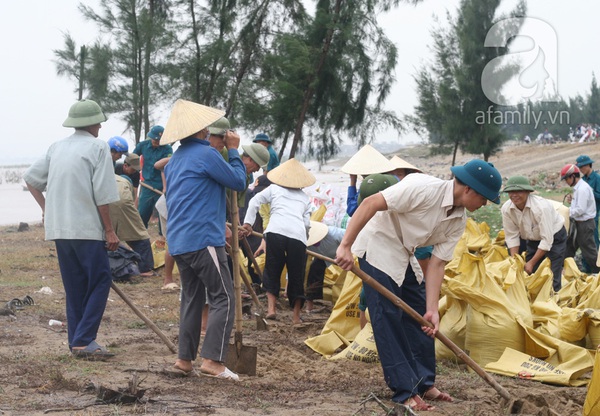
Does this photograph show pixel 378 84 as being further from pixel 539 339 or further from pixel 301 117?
pixel 539 339

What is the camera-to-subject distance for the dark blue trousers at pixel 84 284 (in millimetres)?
5363

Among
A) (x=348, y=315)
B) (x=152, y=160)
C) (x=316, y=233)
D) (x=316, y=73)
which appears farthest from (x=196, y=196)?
(x=316, y=73)

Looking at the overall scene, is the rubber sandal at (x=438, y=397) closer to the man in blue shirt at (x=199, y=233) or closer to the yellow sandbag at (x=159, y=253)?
the man in blue shirt at (x=199, y=233)

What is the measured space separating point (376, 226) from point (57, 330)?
3084mm

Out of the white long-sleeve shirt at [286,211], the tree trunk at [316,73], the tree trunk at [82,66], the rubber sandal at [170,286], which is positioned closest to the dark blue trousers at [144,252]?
the rubber sandal at [170,286]

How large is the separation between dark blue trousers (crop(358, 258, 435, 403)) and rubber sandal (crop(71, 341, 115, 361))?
6.05 feet

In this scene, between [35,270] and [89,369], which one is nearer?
[89,369]

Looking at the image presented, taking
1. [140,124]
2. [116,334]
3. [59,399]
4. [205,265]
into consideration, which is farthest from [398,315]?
[140,124]

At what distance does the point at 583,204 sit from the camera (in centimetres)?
976

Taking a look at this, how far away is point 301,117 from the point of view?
1516 cm

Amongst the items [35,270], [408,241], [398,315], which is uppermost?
[408,241]

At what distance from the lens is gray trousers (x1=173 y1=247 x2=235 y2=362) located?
488 cm

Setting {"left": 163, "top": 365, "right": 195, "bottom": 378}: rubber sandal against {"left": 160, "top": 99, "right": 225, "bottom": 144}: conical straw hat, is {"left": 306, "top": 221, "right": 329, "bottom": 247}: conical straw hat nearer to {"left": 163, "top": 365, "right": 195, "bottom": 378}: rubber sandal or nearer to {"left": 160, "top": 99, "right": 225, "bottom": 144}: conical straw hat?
{"left": 160, "top": 99, "right": 225, "bottom": 144}: conical straw hat

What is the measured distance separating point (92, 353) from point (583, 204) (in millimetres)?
6406
